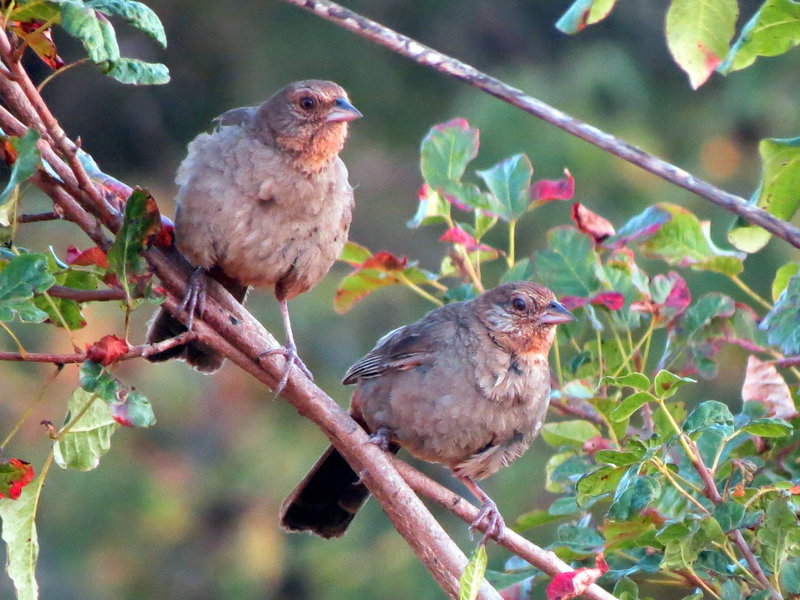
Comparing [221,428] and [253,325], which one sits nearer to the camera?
[253,325]

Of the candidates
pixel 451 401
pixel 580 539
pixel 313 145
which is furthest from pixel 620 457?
pixel 313 145

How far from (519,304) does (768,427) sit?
165 cm

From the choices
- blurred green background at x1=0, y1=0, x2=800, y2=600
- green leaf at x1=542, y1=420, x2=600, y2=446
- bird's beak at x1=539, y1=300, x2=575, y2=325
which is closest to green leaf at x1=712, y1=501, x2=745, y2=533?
green leaf at x1=542, y1=420, x2=600, y2=446

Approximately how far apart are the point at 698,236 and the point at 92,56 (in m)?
1.80

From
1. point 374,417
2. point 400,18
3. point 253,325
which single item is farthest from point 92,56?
point 400,18

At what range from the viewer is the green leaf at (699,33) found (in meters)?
2.57

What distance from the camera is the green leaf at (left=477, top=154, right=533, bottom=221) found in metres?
3.52

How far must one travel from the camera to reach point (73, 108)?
45.4ft

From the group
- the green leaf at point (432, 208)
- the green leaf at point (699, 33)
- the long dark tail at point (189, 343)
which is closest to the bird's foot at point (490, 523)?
the green leaf at point (432, 208)

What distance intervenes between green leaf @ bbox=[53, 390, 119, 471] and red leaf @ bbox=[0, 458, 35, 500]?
114 mm

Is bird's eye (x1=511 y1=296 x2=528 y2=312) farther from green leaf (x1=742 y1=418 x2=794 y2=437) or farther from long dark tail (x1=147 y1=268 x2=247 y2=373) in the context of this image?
green leaf (x1=742 y1=418 x2=794 y2=437)

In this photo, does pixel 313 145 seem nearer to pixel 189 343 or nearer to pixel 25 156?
pixel 189 343

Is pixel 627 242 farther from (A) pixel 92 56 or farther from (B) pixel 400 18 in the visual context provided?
(B) pixel 400 18

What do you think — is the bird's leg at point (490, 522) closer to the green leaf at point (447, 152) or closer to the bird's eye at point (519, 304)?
the bird's eye at point (519, 304)
